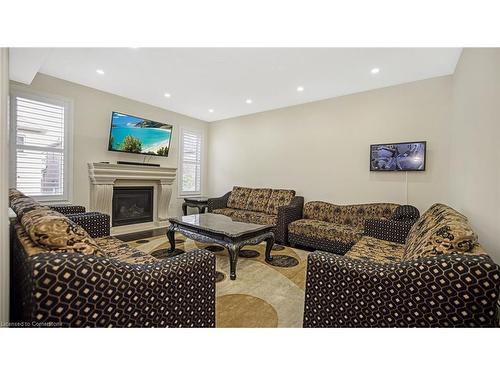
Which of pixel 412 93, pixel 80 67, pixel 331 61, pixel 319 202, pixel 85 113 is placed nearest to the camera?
pixel 331 61

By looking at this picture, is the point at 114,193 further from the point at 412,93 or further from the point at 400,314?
the point at 412,93

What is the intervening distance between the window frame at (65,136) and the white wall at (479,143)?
5.02 meters

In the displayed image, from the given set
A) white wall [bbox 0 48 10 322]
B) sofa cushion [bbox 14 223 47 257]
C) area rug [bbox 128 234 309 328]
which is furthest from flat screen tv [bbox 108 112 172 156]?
white wall [bbox 0 48 10 322]

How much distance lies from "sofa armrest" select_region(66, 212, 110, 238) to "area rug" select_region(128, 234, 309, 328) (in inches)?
32.4

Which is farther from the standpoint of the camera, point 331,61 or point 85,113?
point 85,113

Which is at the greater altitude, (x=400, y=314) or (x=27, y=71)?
(x=27, y=71)

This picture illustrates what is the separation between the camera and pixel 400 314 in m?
1.08

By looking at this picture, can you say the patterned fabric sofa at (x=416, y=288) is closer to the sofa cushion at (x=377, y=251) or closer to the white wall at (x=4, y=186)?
the sofa cushion at (x=377, y=251)

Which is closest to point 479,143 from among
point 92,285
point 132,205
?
point 92,285

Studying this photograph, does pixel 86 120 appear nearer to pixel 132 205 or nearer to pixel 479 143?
pixel 132 205

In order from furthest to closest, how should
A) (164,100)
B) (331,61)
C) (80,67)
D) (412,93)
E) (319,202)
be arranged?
(164,100) → (319,202) → (412,93) → (80,67) → (331,61)

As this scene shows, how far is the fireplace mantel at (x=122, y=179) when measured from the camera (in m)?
3.75
